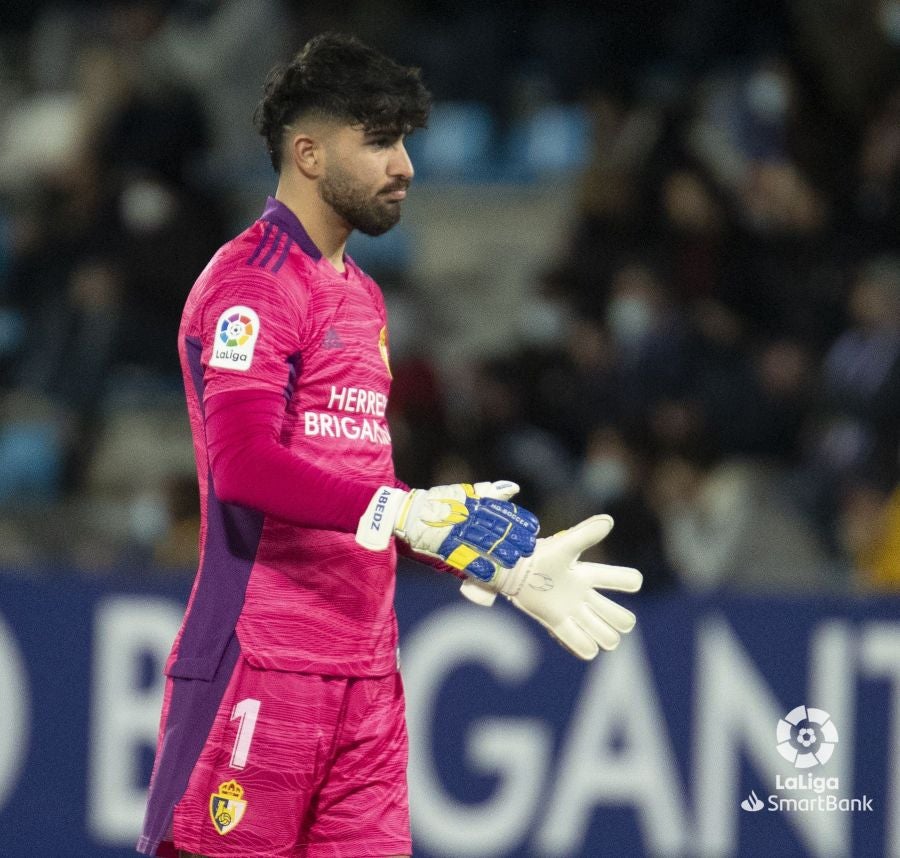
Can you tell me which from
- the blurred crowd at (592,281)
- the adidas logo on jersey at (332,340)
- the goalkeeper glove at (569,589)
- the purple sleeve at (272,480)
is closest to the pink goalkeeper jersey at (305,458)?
the adidas logo on jersey at (332,340)

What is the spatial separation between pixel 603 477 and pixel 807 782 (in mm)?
2084

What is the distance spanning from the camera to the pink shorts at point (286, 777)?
110 inches

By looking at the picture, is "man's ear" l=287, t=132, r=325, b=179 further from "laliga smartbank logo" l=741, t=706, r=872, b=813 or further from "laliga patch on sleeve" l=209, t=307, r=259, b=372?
"laliga smartbank logo" l=741, t=706, r=872, b=813

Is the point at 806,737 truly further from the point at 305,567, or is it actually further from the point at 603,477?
the point at 305,567

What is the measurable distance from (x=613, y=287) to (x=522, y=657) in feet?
9.08

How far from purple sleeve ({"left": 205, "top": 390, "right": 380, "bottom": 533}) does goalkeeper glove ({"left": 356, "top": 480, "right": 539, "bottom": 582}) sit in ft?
0.11

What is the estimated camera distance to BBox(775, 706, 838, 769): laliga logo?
4891mm

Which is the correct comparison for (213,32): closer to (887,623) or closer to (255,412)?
(887,623)

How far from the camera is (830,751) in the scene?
4.88m

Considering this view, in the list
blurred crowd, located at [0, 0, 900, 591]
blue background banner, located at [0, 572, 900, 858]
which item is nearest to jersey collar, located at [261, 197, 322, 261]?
blue background banner, located at [0, 572, 900, 858]

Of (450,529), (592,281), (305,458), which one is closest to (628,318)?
(592,281)

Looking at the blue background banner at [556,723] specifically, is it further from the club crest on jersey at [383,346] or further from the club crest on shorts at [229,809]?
the club crest on shorts at [229,809]

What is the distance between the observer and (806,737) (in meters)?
5.01

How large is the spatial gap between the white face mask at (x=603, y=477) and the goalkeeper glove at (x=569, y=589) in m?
3.81
